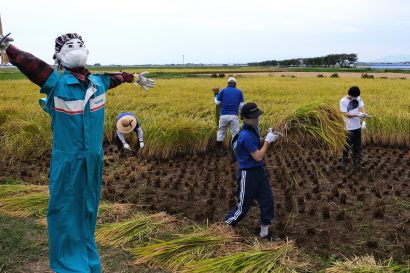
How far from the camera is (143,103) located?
39.2 ft

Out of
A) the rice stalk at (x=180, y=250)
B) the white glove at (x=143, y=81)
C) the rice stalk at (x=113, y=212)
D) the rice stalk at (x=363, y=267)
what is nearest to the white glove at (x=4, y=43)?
the white glove at (x=143, y=81)

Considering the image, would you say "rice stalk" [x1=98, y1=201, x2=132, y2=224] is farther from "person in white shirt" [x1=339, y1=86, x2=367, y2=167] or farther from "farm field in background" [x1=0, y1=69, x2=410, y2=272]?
"person in white shirt" [x1=339, y1=86, x2=367, y2=167]

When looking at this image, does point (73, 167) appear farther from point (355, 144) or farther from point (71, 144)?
point (355, 144)

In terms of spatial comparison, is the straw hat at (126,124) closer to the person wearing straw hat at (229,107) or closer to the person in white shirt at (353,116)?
the person wearing straw hat at (229,107)

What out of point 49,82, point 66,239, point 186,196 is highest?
point 49,82

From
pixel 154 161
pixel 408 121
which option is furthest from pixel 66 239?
pixel 408 121

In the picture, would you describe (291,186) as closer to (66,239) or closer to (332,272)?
(332,272)

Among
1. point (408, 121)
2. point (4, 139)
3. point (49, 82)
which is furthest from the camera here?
point (408, 121)

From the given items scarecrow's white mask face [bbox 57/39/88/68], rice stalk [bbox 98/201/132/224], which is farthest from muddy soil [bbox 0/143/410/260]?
scarecrow's white mask face [bbox 57/39/88/68]

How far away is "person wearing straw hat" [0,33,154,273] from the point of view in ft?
9.02

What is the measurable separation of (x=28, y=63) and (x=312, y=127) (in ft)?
10.0

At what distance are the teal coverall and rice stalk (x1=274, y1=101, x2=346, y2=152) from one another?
240 cm

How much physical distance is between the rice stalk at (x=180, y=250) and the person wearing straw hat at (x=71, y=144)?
61cm

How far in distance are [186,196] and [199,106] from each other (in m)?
5.64
